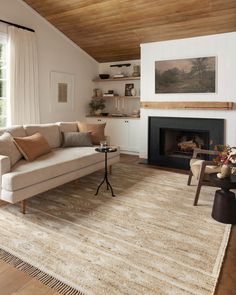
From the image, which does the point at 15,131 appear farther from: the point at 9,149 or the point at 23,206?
the point at 23,206

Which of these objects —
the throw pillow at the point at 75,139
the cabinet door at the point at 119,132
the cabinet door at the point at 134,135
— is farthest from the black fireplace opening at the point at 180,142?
the throw pillow at the point at 75,139

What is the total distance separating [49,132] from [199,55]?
2.97 m

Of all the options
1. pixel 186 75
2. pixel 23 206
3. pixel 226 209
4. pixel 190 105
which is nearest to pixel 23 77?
pixel 23 206

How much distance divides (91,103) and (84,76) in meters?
0.69

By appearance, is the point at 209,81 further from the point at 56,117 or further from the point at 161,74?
the point at 56,117

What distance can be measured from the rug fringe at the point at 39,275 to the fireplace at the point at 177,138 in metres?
3.59

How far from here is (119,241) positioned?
7.47 ft

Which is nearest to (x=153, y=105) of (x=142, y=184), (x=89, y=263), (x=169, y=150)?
(x=169, y=150)

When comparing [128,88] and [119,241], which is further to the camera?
[128,88]

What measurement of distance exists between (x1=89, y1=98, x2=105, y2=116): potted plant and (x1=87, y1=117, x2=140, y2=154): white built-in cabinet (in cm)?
29

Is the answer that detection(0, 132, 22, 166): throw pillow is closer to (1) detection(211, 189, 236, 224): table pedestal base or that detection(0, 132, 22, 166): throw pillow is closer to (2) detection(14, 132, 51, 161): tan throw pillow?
(2) detection(14, 132, 51, 161): tan throw pillow

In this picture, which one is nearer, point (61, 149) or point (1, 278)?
point (1, 278)

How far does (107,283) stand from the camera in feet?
5.75

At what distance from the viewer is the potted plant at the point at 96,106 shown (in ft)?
21.2
